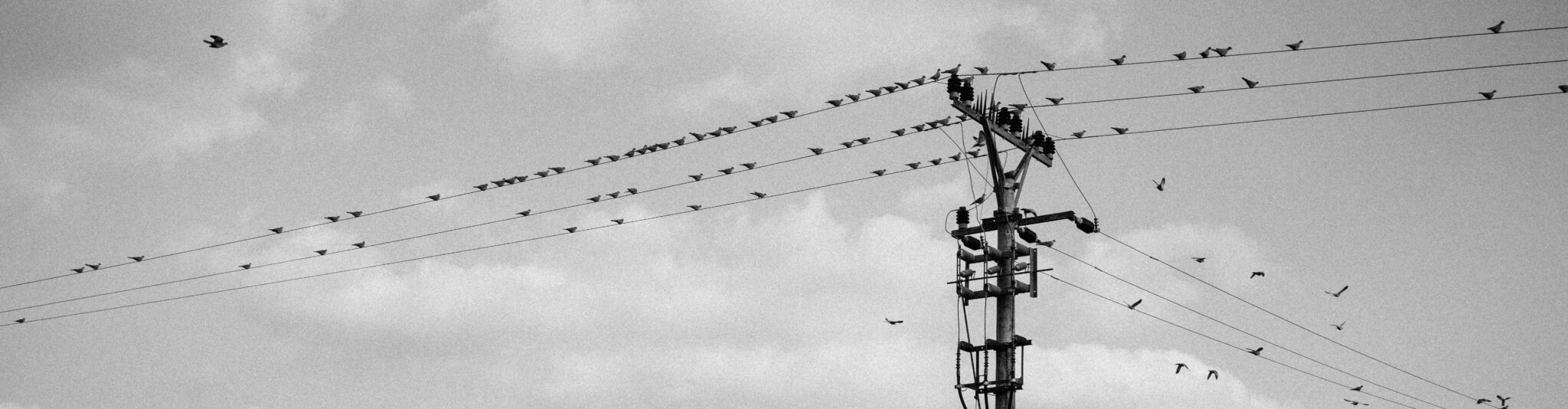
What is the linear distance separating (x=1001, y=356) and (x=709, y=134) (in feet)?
30.7

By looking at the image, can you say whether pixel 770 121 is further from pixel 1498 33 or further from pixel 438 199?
pixel 1498 33

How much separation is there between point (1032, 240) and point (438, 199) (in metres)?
14.0

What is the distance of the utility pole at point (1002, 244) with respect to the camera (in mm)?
30781

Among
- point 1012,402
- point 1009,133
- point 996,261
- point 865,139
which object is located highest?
point 865,139

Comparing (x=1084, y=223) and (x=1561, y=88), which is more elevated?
(x=1561, y=88)

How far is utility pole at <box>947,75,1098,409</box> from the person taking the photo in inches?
1212

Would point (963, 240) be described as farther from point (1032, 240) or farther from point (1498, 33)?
point (1498, 33)

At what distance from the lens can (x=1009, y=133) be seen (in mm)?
32344

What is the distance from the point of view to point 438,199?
3831 cm

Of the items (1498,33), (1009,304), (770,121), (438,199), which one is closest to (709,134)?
(770,121)

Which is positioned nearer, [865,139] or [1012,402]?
[1012,402]

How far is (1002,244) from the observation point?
31.5 m

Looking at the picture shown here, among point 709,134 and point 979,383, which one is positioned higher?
point 709,134

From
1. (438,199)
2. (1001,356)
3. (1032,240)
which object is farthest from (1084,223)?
(438,199)
